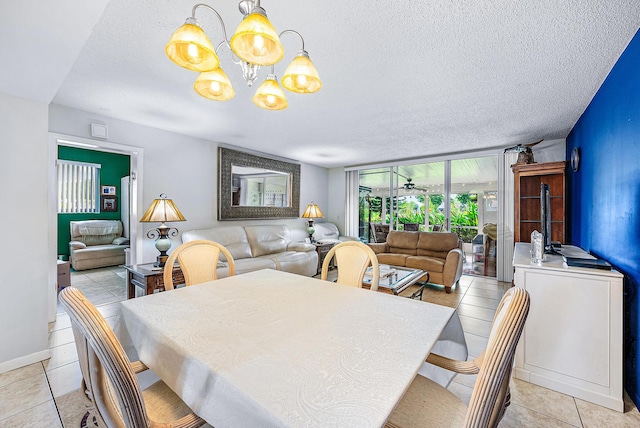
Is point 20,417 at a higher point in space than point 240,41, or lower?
lower

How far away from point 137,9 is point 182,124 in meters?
2.15

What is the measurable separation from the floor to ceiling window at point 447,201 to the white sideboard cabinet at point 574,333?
338 centimetres

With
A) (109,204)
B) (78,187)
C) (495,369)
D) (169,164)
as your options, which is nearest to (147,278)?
(169,164)

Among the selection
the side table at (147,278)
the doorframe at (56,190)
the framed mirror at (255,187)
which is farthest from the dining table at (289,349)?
the framed mirror at (255,187)

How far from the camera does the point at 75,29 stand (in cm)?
141

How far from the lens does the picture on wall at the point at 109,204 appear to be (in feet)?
20.4

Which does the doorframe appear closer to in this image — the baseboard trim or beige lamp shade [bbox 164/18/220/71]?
the baseboard trim

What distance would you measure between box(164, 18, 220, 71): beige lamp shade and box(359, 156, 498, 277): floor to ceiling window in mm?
5113

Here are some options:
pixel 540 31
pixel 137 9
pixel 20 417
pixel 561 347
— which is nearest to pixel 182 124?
pixel 137 9

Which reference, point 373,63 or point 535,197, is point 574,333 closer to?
point 373,63

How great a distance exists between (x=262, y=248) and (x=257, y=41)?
3.76 metres

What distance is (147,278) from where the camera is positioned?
110 inches

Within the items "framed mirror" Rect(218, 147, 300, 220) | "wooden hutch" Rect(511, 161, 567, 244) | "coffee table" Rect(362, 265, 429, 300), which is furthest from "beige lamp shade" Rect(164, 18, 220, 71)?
"wooden hutch" Rect(511, 161, 567, 244)

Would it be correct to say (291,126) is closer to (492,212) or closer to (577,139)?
(577,139)
